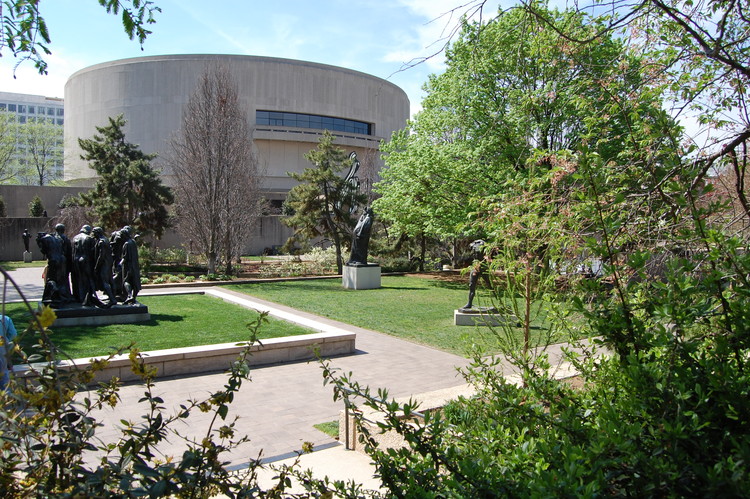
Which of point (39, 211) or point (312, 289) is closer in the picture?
point (312, 289)

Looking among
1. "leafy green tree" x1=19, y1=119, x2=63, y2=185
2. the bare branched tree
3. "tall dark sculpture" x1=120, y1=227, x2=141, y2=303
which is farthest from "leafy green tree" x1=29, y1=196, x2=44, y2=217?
"tall dark sculpture" x1=120, y1=227, x2=141, y2=303

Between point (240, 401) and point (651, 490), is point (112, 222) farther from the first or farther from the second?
point (651, 490)

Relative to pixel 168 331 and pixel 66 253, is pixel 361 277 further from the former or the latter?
pixel 66 253

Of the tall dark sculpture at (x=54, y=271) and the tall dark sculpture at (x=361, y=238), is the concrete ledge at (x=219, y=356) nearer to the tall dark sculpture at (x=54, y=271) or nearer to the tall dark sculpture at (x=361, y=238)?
the tall dark sculpture at (x=54, y=271)

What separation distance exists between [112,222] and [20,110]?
12381cm

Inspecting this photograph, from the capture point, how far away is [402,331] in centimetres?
1274

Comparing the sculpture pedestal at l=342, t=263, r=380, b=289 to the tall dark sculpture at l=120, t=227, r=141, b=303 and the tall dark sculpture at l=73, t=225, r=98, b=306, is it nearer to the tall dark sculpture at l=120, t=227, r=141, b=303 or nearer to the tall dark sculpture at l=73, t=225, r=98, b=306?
the tall dark sculpture at l=120, t=227, r=141, b=303

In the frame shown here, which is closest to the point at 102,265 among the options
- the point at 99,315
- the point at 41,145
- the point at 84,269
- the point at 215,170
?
the point at 84,269

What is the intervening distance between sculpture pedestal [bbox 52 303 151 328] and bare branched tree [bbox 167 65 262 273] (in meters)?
11.5

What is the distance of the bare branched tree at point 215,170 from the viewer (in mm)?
23516

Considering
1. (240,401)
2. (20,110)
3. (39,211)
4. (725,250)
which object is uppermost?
(20,110)

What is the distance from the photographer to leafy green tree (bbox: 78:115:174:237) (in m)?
27.9

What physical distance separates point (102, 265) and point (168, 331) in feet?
7.47

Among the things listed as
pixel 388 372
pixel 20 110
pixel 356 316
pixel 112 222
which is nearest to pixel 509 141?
pixel 356 316
